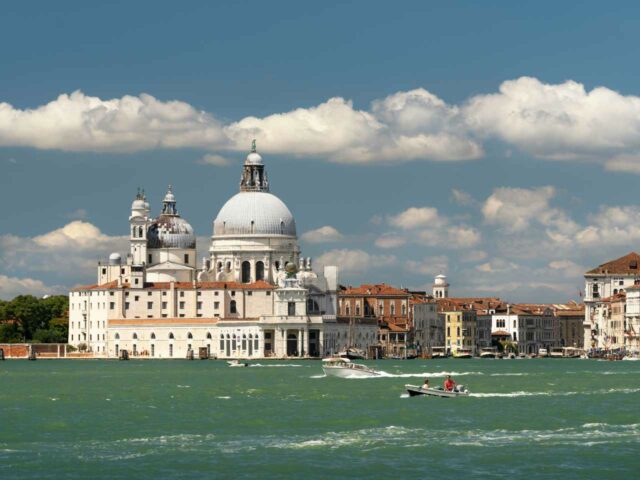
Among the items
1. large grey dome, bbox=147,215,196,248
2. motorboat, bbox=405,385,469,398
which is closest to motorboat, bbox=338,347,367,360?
large grey dome, bbox=147,215,196,248

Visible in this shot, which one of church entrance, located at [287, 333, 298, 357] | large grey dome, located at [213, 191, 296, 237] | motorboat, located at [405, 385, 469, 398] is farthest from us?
large grey dome, located at [213, 191, 296, 237]

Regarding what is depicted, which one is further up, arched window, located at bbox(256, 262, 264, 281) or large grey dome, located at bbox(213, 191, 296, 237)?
large grey dome, located at bbox(213, 191, 296, 237)

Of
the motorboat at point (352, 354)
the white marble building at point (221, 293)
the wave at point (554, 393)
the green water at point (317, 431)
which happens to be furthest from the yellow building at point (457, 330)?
the wave at point (554, 393)

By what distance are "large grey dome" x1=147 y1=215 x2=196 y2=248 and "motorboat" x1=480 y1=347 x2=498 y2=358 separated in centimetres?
3706

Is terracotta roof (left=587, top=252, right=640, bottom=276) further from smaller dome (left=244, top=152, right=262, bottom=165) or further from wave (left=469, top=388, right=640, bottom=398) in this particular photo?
wave (left=469, top=388, right=640, bottom=398)

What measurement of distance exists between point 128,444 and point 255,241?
11440cm

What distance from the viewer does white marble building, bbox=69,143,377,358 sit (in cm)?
15550

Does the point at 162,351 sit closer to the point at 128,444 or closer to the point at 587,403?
the point at 587,403

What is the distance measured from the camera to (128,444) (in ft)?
167

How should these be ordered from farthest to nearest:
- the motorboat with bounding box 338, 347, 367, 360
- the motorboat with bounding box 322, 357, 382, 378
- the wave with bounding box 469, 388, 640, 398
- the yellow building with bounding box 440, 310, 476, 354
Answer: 1. the yellow building with bounding box 440, 310, 476, 354
2. the motorboat with bounding box 338, 347, 367, 360
3. the motorboat with bounding box 322, 357, 382, 378
4. the wave with bounding box 469, 388, 640, 398

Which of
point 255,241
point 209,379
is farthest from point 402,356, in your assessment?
point 209,379

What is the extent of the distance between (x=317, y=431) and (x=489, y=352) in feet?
457

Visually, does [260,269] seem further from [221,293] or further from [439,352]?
[439,352]

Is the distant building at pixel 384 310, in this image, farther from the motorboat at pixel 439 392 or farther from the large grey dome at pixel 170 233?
the motorboat at pixel 439 392
